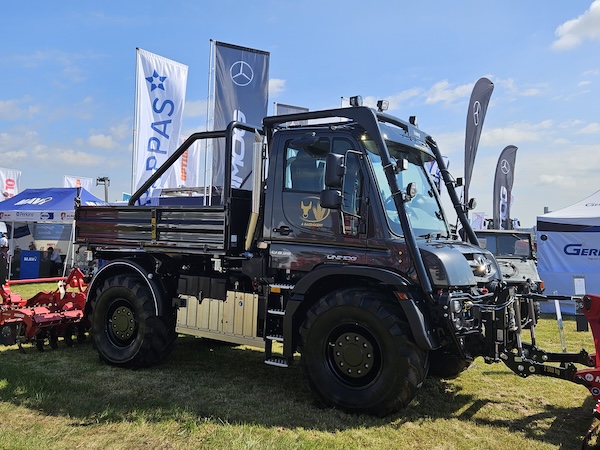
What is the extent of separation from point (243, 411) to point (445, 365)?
8.03 feet

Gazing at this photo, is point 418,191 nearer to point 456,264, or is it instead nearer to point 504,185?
point 456,264

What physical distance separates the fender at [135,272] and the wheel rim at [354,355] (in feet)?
7.75

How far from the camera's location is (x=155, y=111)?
11.1 meters

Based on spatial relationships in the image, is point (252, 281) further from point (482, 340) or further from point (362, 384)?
point (482, 340)

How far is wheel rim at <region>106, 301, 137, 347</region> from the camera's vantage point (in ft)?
20.1

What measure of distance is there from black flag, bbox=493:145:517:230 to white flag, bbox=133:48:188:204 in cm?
1009

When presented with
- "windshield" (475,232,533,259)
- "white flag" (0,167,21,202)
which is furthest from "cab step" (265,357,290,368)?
"white flag" (0,167,21,202)

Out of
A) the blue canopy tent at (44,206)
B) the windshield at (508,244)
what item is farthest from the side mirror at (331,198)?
the blue canopy tent at (44,206)

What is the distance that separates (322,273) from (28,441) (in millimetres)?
2814

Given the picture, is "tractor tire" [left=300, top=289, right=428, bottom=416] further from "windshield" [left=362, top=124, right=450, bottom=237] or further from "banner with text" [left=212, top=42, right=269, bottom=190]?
"banner with text" [left=212, top=42, right=269, bottom=190]

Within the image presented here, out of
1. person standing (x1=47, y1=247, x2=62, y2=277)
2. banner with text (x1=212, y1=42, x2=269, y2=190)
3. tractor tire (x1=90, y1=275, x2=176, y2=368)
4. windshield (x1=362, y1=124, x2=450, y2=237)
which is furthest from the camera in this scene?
person standing (x1=47, y1=247, x2=62, y2=277)

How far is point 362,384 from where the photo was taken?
4.55m

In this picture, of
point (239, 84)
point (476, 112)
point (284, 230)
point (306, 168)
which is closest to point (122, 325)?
point (284, 230)

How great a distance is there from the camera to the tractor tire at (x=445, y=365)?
17.8ft
